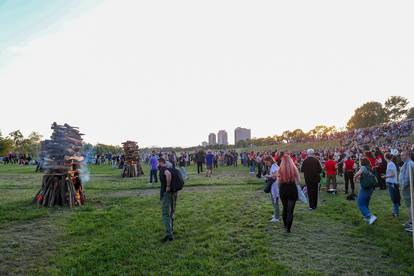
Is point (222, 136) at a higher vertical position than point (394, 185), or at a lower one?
higher

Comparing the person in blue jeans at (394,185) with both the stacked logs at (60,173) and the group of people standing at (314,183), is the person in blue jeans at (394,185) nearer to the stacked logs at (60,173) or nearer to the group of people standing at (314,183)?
the group of people standing at (314,183)

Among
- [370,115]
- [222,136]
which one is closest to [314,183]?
[370,115]

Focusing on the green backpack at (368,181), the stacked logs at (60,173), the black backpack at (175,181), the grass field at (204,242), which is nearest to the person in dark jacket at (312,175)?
the grass field at (204,242)

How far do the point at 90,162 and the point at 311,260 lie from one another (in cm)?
4877

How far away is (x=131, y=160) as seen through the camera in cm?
2477

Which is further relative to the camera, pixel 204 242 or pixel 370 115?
pixel 370 115

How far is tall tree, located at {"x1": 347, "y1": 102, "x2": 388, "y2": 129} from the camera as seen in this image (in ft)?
252

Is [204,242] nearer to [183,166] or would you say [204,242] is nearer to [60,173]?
[60,173]

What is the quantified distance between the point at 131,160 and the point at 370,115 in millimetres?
70821

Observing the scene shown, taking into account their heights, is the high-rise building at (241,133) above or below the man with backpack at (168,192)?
above

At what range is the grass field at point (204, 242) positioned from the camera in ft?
19.3

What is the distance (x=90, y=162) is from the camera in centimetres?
5016

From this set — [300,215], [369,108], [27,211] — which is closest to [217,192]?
[300,215]

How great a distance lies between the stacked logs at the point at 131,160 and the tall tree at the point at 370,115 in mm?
69636
